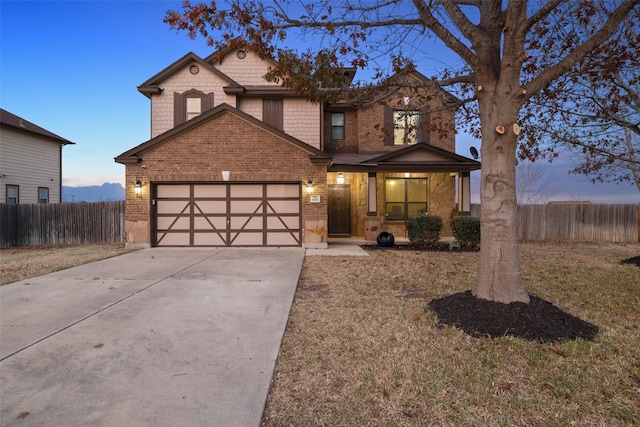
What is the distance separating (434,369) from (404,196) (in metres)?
13.3

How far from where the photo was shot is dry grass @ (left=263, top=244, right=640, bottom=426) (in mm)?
2691

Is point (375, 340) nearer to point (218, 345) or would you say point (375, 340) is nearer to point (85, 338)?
point (218, 345)

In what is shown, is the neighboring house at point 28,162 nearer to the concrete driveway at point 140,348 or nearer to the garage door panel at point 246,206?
the garage door panel at point 246,206

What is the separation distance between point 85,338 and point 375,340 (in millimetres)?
3391

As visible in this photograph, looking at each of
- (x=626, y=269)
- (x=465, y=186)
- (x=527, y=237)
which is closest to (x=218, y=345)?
(x=626, y=269)

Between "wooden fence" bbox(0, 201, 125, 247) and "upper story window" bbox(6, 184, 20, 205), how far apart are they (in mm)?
4108

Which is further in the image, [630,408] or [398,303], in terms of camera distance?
[398,303]


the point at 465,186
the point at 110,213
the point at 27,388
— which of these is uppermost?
the point at 465,186

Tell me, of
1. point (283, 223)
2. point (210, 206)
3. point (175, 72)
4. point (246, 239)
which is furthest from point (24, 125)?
point (283, 223)

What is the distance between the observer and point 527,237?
16.7 metres

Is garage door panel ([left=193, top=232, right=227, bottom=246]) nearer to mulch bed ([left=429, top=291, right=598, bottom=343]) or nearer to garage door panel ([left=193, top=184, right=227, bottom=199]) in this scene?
garage door panel ([left=193, top=184, right=227, bottom=199])

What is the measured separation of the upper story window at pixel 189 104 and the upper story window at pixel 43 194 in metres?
11.5

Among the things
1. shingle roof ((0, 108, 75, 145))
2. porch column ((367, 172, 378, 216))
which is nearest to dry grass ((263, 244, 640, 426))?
porch column ((367, 172, 378, 216))

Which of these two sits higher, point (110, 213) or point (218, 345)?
point (110, 213)
